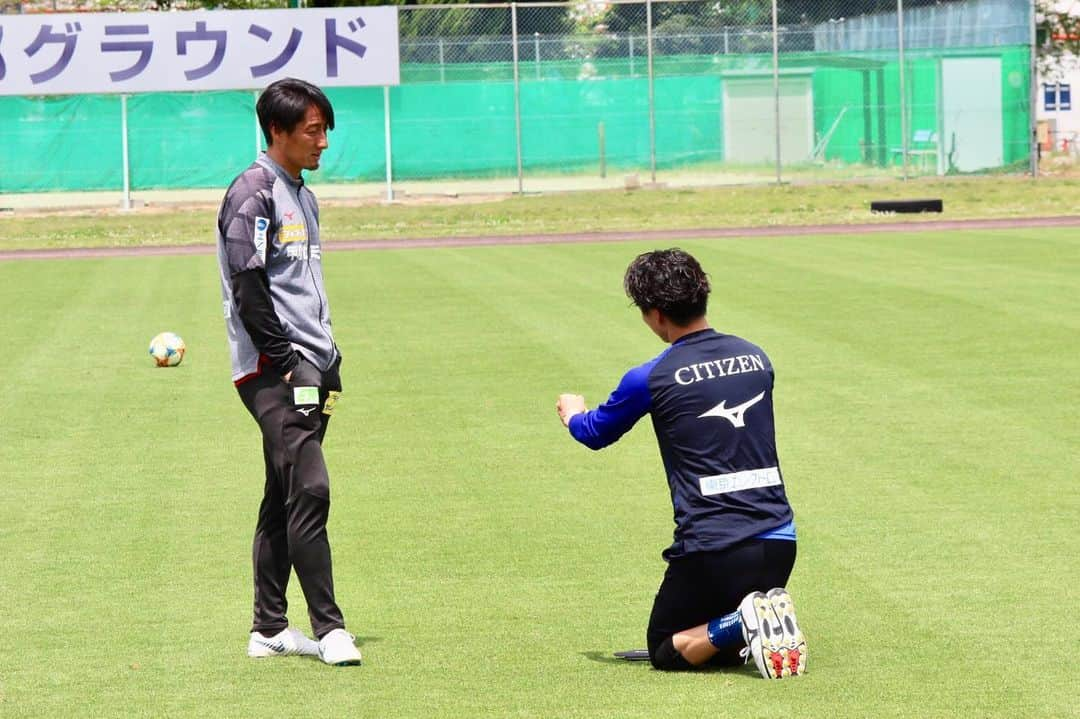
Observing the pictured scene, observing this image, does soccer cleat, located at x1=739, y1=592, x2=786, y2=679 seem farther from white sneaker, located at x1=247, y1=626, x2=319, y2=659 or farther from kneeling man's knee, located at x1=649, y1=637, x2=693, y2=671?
white sneaker, located at x1=247, y1=626, x2=319, y2=659

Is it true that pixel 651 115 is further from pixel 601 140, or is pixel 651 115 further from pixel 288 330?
pixel 288 330

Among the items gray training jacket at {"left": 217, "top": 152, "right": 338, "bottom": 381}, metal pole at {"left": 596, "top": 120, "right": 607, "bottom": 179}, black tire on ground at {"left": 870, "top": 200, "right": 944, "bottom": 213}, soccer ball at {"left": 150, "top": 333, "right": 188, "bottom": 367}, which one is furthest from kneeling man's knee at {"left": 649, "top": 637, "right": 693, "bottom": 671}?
metal pole at {"left": 596, "top": 120, "right": 607, "bottom": 179}

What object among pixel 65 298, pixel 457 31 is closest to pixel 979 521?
pixel 65 298

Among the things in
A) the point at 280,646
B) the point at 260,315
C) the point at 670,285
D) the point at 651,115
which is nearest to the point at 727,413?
the point at 670,285

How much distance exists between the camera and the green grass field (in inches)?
222

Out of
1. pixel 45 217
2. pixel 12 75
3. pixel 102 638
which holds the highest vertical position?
pixel 12 75

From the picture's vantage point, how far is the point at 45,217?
113 ft

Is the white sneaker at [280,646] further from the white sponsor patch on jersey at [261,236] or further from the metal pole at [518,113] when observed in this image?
the metal pole at [518,113]

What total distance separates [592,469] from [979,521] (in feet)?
7.70

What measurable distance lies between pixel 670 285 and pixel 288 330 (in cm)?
135

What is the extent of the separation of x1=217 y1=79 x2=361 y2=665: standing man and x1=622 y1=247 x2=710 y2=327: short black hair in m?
1.15

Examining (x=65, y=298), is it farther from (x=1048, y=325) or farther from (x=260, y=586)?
(x=260, y=586)

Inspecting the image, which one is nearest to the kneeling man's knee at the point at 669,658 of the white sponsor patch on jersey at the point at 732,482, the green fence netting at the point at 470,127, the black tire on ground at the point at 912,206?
the white sponsor patch on jersey at the point at 732,482

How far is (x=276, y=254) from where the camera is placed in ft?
19.3
